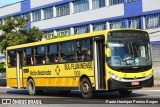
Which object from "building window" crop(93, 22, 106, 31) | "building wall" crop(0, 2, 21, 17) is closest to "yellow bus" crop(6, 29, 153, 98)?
"building window" crop(93, 22, 106, 31)

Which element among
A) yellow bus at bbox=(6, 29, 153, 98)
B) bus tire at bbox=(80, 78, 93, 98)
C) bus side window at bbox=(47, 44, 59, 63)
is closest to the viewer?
yellow bus at bbox=(6, 29, 153, 98)

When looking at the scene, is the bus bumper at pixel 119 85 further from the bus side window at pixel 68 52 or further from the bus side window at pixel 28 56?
the bus side window at pixel 28 56

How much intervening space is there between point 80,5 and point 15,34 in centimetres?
1381

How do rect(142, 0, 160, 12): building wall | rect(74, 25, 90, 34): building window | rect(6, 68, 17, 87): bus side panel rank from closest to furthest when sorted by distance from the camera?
1. rect(6, 68, 17, 87): bus side panel
2. rect(142, 0, 160, 12): building wall
3. rect(74, 25, 90, 34): building window

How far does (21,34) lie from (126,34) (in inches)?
1167

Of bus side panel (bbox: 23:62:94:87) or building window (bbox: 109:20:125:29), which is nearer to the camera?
bus side panel (bbox: 23:62:94:87)

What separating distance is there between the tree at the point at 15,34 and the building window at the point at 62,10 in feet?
39.2

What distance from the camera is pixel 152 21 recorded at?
47.1 metres

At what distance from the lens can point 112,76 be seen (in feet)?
58.7

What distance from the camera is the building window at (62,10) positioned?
59.9 meters

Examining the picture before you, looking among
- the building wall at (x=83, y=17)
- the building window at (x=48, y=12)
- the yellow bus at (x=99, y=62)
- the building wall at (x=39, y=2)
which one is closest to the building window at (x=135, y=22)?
the building wall at (x=83, y=17)

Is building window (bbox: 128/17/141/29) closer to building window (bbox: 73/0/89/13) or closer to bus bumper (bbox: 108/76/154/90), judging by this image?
building window (bbox: 73/0/89/13)

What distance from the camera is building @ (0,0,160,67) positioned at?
154 ft

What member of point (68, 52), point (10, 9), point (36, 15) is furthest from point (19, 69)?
point (10, 9)
